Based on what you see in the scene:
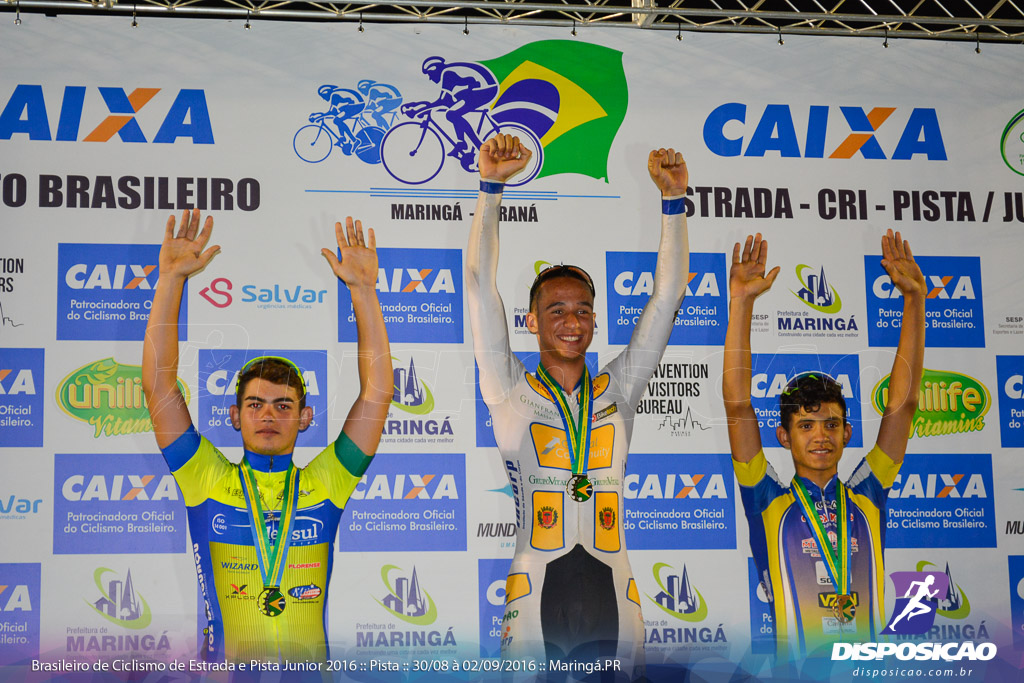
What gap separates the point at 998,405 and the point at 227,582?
3.48m

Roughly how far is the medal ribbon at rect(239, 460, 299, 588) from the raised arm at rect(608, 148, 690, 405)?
1478 millimetres

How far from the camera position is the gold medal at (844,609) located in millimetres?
4371

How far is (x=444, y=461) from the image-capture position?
432 centimetres

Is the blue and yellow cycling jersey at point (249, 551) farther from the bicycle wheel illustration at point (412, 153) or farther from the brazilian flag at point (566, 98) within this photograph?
the brazilian flag at point (566, 98)

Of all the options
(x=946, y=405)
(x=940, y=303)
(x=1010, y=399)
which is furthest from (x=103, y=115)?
(x=1010, y=399)

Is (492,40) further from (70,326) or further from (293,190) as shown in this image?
(70,326)

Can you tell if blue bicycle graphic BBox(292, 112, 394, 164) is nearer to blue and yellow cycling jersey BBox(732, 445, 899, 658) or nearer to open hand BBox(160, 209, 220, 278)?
A: open hand BBox(160, 209, 220, 278)

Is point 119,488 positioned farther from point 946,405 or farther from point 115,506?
point 946,405

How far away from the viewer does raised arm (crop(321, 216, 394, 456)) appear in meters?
4.27

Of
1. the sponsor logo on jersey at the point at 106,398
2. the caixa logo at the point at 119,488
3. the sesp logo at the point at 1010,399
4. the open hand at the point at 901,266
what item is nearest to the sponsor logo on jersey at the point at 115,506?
the caixa logo at the point at 119,488

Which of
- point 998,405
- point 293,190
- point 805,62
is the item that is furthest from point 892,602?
point 293,190

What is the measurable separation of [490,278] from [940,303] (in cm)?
210

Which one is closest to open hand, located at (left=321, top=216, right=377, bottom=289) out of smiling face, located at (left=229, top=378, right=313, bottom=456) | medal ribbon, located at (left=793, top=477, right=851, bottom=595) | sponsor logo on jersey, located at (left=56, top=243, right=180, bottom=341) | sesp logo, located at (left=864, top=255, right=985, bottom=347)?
smiling face, located at (left=229, top=378, right=313, bottom=456)

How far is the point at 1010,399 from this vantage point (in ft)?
15.1
